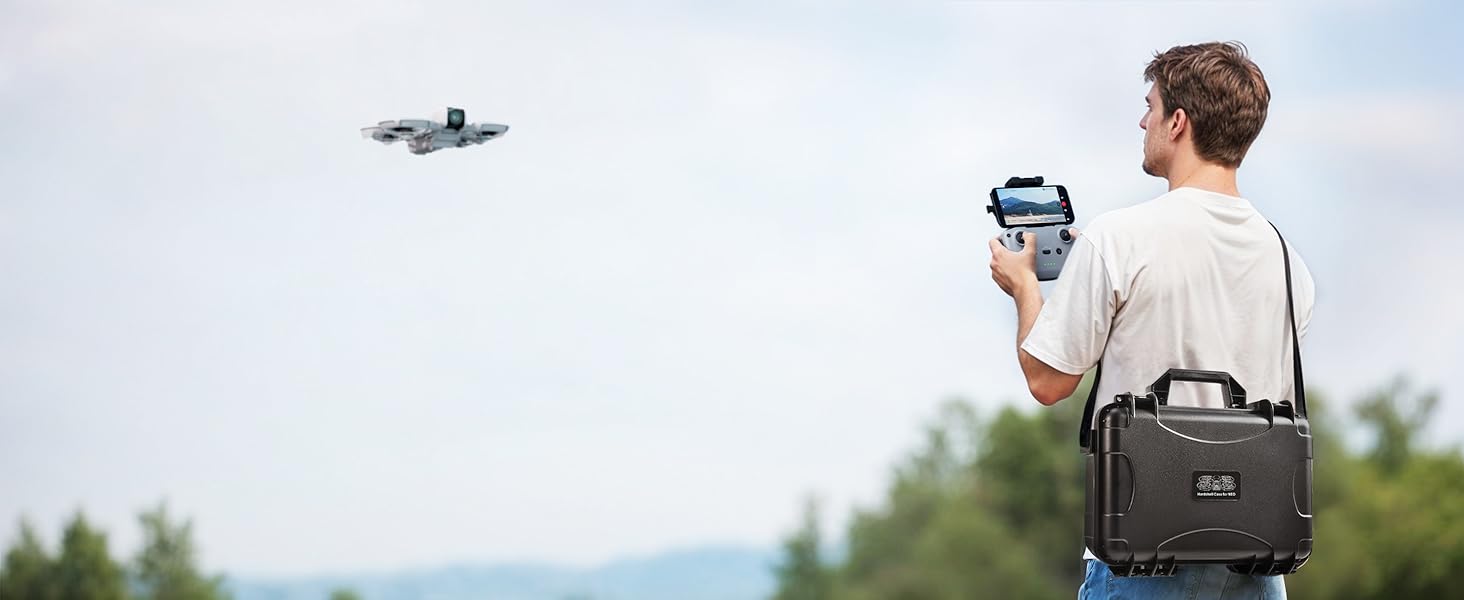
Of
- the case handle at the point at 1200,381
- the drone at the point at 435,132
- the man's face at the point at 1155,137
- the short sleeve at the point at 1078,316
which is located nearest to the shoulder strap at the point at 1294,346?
the case handle at the point at 1200,381

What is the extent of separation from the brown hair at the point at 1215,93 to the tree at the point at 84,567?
108 ft

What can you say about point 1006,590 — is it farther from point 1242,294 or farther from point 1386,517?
point 1242,294

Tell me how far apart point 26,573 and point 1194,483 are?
33067mm

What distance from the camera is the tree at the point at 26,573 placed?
31.5 m

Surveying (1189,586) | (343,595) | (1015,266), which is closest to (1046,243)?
(1015,266)

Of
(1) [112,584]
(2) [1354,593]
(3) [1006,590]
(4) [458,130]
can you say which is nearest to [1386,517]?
(2) [1354,593]

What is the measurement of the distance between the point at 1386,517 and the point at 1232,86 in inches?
1407

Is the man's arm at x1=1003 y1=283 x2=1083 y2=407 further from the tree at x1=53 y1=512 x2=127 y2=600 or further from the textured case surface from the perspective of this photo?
the tree at x1=53 y1=512 x2=127 y2=600

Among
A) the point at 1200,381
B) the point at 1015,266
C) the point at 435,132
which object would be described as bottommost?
the point at 1200,381

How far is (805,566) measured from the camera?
50.5 m

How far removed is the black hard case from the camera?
2535 mm

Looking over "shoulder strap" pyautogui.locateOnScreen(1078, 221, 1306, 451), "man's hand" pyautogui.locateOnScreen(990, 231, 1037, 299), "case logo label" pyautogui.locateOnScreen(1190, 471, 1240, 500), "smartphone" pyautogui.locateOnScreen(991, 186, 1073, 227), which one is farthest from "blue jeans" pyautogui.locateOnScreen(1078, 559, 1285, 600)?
"smartphone" pyautogui.locateOnScreen(991, 186, 1073, 227)

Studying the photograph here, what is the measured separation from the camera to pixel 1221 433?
2580 millimetres

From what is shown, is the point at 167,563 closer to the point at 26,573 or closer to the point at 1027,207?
the point at 26,573
